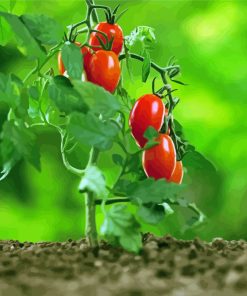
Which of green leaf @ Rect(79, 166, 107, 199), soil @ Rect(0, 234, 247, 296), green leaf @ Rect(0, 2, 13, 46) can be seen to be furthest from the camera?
green leaf @ Rect(0, 2, 13, 46)

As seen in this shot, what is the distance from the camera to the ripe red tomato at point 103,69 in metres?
1.07

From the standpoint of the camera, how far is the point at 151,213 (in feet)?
3.45

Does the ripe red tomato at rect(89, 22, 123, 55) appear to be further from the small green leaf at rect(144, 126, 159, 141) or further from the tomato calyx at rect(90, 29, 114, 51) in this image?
the small green leaf at rect(144, 126, 159, 141)

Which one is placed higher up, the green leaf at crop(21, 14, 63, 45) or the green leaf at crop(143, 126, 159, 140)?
the green leaf at crop(21, 14, 63, 45)

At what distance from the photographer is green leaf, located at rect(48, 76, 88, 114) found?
1.04 metres

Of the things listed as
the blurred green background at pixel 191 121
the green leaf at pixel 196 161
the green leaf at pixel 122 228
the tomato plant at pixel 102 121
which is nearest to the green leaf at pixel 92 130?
the tomato plant at pixel 102 121

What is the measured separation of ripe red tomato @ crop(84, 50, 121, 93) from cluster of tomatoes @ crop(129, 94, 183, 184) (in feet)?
0.20

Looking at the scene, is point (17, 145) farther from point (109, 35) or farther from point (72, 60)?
point (109, 35)

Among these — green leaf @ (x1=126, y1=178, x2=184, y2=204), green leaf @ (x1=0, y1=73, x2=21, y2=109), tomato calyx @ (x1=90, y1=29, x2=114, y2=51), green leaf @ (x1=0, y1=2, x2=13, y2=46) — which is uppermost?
green leaf @ (x1=0, y1=2, x2=13, y2=46)

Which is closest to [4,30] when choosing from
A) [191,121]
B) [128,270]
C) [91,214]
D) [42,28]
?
[42,28]

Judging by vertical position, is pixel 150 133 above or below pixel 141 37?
below

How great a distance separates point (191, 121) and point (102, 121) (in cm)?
170

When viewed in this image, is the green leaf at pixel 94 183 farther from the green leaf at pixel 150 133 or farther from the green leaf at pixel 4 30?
the green leaf at pixel 4 30

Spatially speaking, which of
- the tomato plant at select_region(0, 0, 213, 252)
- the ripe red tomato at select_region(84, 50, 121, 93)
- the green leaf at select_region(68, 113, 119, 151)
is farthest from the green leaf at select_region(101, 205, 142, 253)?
the ripe red tomato at select_region(84, 50, 121, 93)
